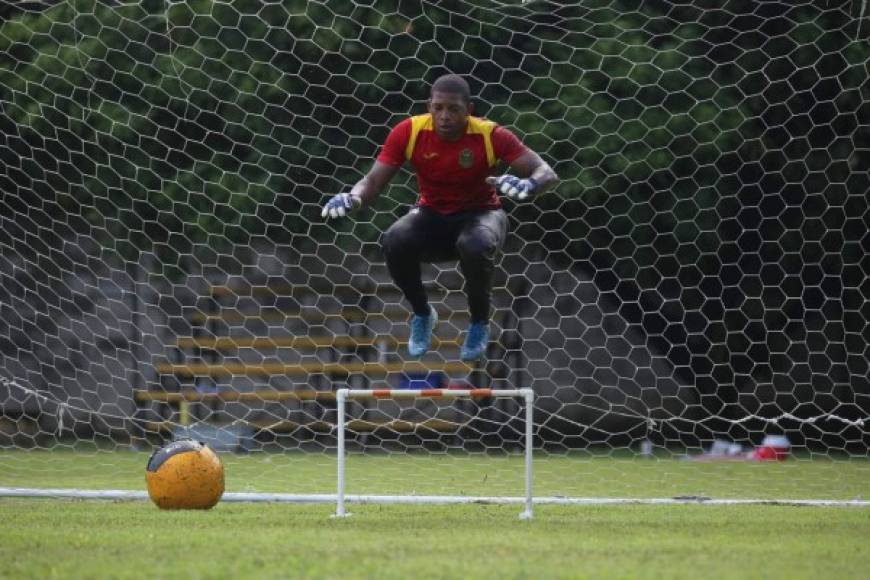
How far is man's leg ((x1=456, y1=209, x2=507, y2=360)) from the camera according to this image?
27.0 ft

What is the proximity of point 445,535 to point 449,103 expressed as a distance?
2.49 meters

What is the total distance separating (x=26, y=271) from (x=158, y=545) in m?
6.94

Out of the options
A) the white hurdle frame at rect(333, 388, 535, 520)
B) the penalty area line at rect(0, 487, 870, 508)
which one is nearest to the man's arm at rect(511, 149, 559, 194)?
the white hurdle frame at rect(333, 388, 535, 520)

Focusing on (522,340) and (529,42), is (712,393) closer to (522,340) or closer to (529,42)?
(522,340)

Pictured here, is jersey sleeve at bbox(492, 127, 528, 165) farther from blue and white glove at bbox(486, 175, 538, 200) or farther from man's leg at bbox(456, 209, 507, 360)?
blue and white glove at bbox(486, 175, 538, 200)

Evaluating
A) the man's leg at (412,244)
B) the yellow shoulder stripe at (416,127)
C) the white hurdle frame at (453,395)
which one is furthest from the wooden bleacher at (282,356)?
the white hurdle frame at (453,395)

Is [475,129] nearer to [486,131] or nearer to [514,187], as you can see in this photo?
[486,131]

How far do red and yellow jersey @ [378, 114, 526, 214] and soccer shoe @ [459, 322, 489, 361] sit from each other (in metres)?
0.73

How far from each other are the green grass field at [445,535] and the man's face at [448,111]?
7.04 ft

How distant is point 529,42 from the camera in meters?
12.1

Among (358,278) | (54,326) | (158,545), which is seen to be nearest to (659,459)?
(358,278)

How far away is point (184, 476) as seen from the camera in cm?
794

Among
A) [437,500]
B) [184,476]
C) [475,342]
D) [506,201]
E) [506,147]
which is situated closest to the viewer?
[184,476]

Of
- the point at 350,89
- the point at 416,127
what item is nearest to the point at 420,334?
the point at 416,127
